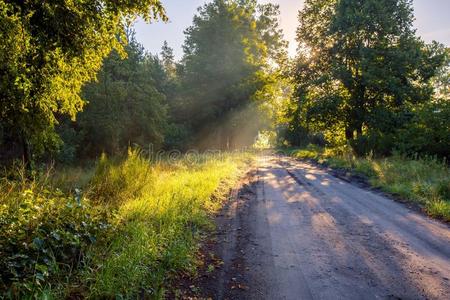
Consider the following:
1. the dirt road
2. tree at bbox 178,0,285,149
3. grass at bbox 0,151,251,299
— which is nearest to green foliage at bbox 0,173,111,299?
grass at bbox 0,151,251,299

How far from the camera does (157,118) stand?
106 ft

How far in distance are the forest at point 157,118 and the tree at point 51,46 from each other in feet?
0.12

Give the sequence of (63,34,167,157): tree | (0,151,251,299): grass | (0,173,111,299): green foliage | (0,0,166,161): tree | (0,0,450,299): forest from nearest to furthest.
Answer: (0,173,111,299): green foliage
(0,151,251,299): grass
(0,0,450,299): forest
(0,0,166,161): tree
(63,34,167,157): tree

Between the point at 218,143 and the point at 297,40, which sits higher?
the point at 297,40

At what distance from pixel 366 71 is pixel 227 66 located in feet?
51.2

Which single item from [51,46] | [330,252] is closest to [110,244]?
[330,252]

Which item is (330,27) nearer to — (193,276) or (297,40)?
(297,40)

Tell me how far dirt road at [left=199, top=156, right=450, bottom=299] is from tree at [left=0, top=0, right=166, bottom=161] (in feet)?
17.2

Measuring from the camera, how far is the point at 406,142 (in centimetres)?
2294

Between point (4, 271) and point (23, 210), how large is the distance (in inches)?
48.2

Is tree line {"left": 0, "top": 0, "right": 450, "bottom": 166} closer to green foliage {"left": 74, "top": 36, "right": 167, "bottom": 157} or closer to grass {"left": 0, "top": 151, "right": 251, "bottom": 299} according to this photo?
green foliage {"left": 74, "top": 36, "right": 167, "bottom": 157}

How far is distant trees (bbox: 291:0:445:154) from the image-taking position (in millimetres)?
26625

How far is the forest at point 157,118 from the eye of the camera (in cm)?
455

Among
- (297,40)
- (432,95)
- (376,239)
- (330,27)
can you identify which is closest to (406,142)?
(432,95)
